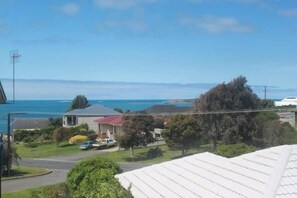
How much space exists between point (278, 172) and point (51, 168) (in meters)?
34.0

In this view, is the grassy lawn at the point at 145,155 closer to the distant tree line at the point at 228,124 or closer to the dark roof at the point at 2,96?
the distant tree line at the point at 228,124

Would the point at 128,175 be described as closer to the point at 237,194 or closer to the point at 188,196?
the point at 188,196

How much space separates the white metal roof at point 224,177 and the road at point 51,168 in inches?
664

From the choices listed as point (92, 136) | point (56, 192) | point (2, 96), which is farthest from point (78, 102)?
point (2, 96)

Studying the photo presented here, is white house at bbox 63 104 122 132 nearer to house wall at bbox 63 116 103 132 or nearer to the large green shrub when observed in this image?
house wall at bbox 63 116 103 132

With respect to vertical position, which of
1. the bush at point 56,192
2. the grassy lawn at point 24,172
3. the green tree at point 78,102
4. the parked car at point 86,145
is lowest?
the grassy lawn at point 24,172

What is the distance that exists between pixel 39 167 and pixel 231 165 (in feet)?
109

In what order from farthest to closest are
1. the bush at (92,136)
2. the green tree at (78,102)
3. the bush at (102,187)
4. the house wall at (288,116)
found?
the green tree at (78,102)
the bush at (92,136)
the house wall at (288,116)
the bush at (102,187)

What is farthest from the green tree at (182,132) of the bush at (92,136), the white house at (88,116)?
the white house at (88,116)

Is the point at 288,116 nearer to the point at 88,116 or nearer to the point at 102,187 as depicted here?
the point at 88,116

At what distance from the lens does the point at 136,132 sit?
44406 millimetres

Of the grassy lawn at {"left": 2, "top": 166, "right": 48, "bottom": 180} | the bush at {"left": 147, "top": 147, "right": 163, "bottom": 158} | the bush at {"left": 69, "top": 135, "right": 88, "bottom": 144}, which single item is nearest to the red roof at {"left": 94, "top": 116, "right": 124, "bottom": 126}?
the bush at {"left": 69, "top": 135, "right": 88, "bottom": 144}

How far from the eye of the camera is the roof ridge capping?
964 centimetres

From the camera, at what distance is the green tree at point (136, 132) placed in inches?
1738
